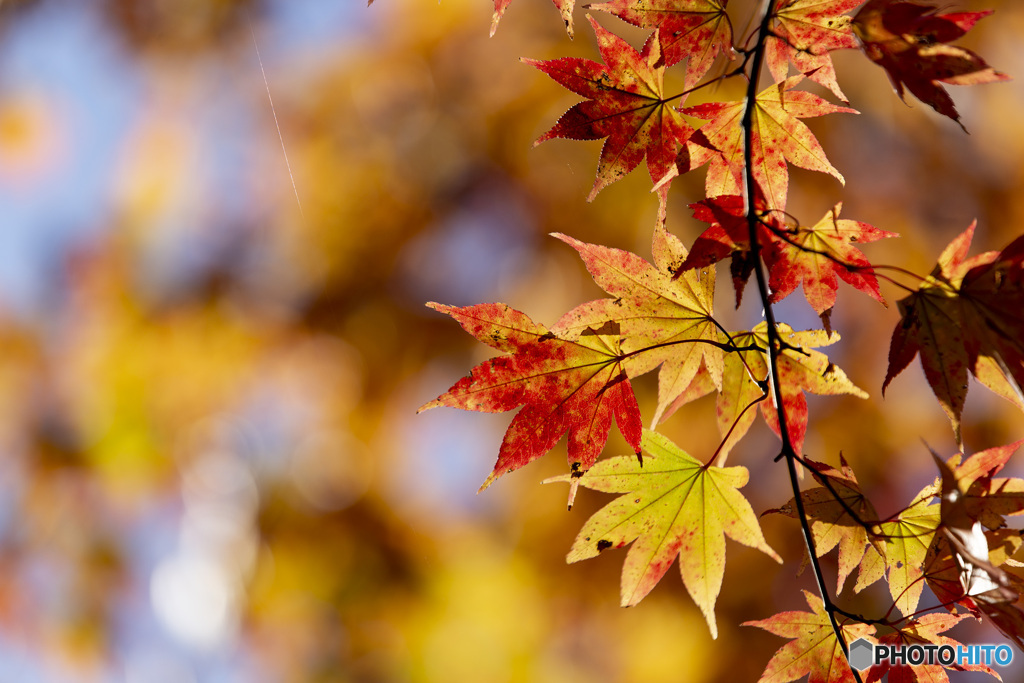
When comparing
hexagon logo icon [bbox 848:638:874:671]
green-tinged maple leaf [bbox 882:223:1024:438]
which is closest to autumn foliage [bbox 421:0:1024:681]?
green-tinged maple leaf [bbox 882:223:1024:438]

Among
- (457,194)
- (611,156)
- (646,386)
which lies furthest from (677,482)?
(457,194)

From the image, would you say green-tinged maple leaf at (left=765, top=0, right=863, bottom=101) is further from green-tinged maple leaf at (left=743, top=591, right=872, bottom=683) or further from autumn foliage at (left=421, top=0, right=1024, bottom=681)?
green-tinged maple leaf at (left=743, top=591, right=872, bottom=683)

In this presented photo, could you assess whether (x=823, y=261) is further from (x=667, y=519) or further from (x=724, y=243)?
(x=667, y=519)

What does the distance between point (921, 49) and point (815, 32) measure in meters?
0.14

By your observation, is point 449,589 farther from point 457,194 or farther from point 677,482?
point 677,482

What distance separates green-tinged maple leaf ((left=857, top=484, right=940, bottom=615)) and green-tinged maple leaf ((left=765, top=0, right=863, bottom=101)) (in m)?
0.39

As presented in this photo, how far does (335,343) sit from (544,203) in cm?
138

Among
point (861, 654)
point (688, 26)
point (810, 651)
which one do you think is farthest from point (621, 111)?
point (861, 654)

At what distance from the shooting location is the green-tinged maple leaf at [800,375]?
0.58 m

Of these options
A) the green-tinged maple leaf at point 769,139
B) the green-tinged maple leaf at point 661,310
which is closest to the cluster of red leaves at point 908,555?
the green-tinged maple leaf at point 661,310

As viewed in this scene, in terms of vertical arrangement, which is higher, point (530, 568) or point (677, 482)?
point (677, 482)

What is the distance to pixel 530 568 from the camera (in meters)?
2.91

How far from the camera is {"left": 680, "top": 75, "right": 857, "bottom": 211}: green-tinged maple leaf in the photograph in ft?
1.94

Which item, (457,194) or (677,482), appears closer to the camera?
(677,482)
